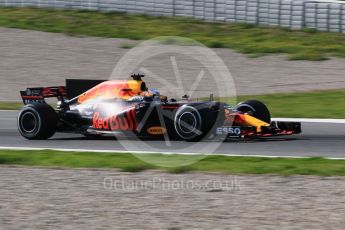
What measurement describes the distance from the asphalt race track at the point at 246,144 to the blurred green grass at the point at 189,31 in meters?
10.7

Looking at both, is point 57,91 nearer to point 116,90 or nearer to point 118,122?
point 116,90

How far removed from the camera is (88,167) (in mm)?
11938

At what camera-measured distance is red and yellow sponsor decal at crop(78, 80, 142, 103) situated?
1480cm

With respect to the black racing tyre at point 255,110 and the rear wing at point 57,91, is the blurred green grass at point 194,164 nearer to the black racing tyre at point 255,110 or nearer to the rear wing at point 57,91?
the black racing tyre at point 255,110

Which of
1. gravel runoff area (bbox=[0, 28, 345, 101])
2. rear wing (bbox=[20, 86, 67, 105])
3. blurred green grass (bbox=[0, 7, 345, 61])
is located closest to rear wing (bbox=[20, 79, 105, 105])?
rear wing (bbox=[20, 86, 67, 105])

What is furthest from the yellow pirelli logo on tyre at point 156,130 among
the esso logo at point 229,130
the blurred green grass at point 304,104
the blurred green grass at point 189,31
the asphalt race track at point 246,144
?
the blurred green grass at point 189,31

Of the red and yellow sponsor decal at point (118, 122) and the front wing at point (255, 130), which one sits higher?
the red and yellow sponsor decal at point (118, 122)

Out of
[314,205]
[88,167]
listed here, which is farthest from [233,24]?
[314,205]

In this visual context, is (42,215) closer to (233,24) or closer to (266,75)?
(266,75)

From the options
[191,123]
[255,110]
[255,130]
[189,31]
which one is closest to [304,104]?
[255,110]

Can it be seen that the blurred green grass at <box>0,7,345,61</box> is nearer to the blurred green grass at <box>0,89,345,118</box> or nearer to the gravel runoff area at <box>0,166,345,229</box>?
the blurred green grass at <box>0,89,345,118</box>

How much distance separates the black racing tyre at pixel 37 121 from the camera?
1487cm

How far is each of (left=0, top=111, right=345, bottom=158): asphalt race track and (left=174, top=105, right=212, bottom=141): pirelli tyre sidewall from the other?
0.53 feet

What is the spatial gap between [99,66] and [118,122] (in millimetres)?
11738
